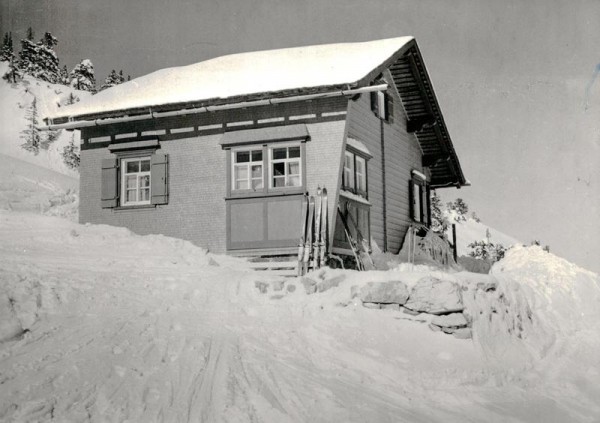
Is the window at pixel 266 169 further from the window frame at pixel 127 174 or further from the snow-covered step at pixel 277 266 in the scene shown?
the window frame at pixel 127 174

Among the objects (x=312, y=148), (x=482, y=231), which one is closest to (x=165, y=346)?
(x=312, y=148)

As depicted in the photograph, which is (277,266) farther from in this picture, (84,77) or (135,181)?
(84,77)

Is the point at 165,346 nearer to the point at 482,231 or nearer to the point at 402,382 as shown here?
the point at 402,382

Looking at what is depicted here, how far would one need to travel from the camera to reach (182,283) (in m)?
10.9

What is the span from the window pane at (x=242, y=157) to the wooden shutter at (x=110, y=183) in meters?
3.41

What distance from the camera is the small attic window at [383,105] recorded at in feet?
54.8

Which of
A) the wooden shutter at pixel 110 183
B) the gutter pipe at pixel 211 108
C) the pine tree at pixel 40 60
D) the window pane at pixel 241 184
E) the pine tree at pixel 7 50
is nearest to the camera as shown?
the gutter pipe at pixel 211 108

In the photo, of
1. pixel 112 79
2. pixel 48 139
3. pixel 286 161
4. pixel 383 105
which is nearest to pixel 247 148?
pixel 286 161

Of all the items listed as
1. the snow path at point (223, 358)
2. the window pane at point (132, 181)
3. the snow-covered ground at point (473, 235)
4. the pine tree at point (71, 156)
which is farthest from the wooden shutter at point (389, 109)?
the snow-covered ground at point (473, 235)

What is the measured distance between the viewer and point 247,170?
1444cm

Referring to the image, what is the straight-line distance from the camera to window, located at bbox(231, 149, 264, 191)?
14344 millimetres

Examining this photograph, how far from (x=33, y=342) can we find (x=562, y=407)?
6679mm

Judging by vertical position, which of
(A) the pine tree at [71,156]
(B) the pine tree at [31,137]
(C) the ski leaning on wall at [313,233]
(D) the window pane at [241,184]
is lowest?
(C) the ski leaning on wall at [313,233]

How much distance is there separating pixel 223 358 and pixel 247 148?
7.68 meters
